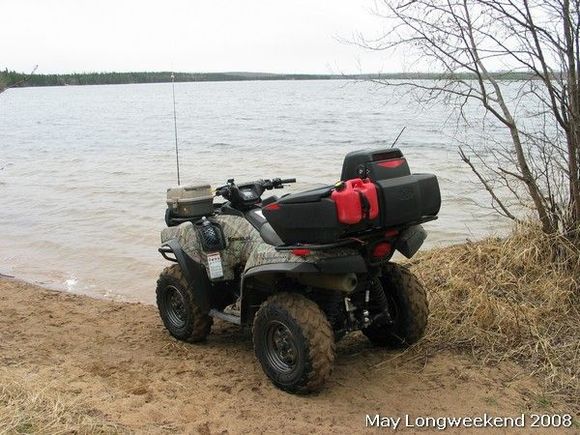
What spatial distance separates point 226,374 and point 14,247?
6.89m

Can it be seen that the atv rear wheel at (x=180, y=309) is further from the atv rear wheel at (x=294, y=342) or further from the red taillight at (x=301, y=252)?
the red taillight at (x=301, y=252)

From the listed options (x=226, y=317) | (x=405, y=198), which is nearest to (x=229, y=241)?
(x=226, y=317)

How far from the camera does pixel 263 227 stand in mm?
4449

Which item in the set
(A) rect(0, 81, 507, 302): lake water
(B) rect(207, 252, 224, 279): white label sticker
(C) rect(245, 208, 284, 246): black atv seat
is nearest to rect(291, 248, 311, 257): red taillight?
(C) rect(245, 208, 284, 246): black atv seat

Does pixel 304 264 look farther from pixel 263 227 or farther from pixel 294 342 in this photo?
pixel 263 227

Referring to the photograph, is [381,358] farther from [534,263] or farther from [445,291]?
[534,263]

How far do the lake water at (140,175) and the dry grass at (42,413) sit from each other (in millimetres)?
3795

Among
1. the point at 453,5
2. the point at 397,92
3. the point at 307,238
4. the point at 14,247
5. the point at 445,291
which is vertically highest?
the point at 453,5

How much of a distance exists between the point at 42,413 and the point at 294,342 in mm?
1507

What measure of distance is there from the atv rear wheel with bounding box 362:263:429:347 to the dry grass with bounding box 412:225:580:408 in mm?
226

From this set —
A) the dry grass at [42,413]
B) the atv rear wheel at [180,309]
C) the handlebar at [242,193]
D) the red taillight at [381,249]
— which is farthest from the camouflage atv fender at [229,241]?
the dry grass at [42,413]

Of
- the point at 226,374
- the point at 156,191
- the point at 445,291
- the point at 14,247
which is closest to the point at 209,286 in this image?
the point at 226,374

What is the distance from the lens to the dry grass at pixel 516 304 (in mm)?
4320

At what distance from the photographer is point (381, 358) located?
465 centimetres
